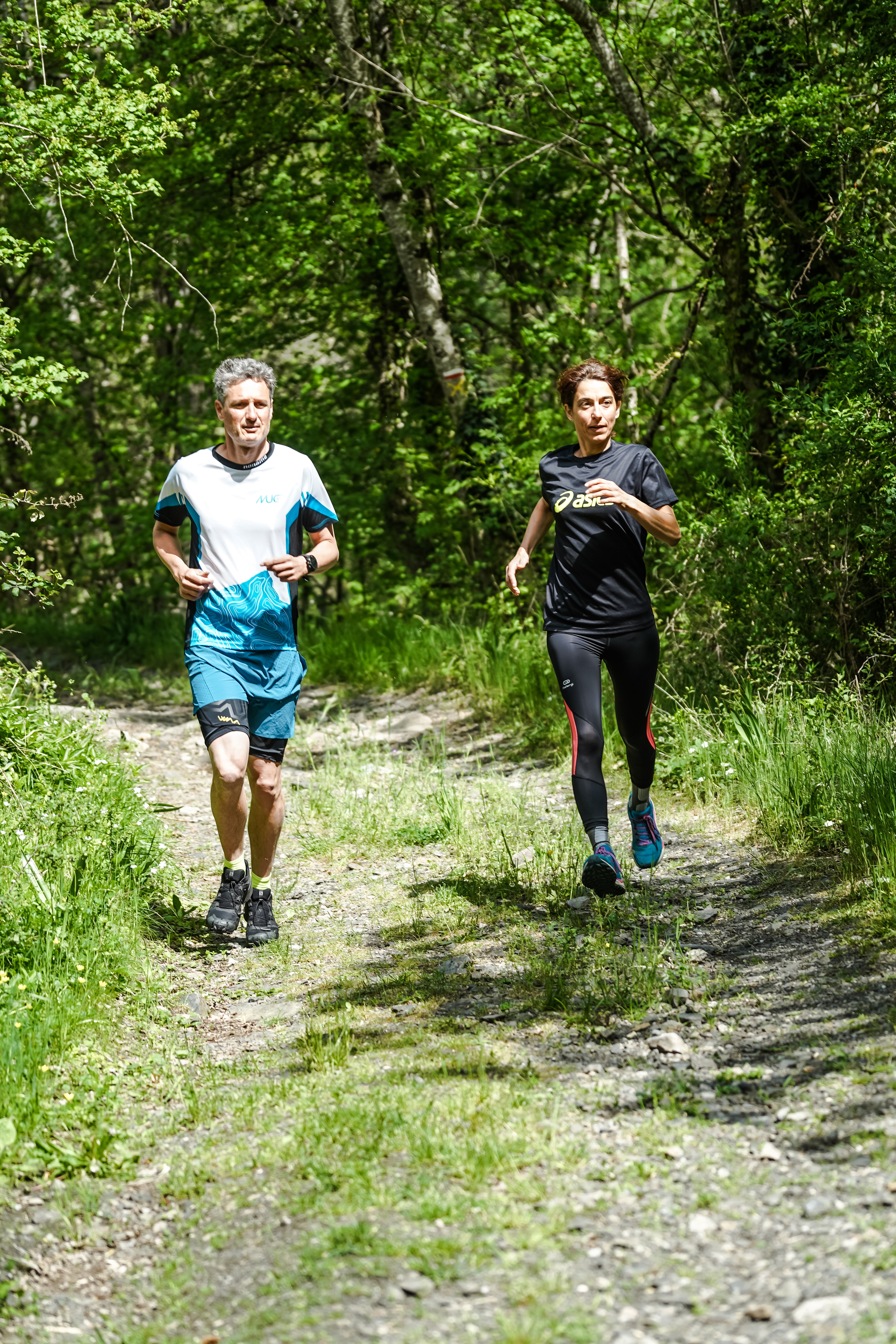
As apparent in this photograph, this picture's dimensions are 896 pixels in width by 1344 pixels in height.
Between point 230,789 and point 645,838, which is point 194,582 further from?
point 645,838

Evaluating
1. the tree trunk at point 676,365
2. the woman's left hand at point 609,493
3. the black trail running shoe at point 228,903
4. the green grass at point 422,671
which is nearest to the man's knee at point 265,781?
the black trail running shoe at point 228,903

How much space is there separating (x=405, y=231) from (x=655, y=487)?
6.88 metres

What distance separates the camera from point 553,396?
13.8m

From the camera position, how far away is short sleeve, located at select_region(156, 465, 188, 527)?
494 centimetres

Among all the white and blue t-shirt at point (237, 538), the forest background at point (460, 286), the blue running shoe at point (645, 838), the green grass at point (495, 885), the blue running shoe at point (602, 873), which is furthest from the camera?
the forest background at point (460, 286)

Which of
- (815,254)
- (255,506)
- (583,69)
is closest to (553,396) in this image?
(583,69)

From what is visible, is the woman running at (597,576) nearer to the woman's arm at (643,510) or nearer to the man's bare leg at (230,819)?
the woman's arm at (643,510)

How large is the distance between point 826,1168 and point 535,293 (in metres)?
10.4

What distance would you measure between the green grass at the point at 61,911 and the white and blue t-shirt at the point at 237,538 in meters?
1.08

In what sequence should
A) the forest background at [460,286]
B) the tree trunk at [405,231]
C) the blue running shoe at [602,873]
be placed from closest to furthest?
the blue running shoe at [602,873]
the forest background at [460,286]
the tree trunk at [405,231]

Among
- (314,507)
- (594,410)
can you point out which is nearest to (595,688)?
(594,410)

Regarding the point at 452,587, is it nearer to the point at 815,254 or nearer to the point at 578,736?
the point at 815,254

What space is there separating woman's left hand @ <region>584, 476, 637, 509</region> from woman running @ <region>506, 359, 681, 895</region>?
6 centimetres

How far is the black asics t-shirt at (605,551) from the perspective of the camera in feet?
16.6
